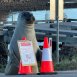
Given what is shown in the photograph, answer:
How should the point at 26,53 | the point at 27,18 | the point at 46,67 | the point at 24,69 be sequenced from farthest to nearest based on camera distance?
the point at 27,18 → the point at 46,67 → the point at 24,69 → the point at 26,53

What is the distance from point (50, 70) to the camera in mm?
10102

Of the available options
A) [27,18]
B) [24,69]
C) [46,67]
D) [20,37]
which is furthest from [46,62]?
[27,18]

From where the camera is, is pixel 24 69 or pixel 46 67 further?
pixel 46 67

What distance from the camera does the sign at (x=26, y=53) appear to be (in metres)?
9.84

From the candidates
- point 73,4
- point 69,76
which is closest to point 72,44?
point 69,76

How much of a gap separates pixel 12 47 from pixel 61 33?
27.3 ft

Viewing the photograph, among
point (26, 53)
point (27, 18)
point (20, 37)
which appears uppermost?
point (27, 18)

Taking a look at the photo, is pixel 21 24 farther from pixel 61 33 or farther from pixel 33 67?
pixel 61 33

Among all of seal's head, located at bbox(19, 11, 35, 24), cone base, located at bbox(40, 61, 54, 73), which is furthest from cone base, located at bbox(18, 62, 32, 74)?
seal's head, located at bbox(19, 11, 35, 24)

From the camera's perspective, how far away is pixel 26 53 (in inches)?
388

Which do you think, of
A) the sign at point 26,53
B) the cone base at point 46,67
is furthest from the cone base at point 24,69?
the cone base at point 46,67

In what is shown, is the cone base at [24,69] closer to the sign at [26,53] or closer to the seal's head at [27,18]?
the sign at [26,53]

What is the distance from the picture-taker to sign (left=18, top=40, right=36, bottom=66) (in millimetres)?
9836

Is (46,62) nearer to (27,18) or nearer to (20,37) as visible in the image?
(20,37)
